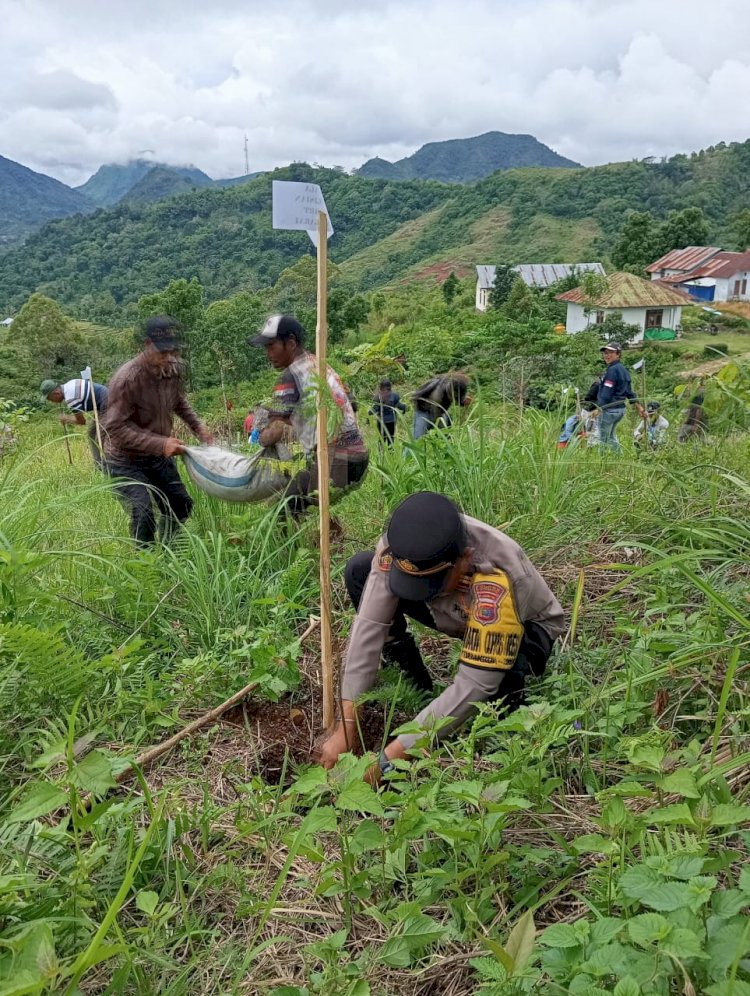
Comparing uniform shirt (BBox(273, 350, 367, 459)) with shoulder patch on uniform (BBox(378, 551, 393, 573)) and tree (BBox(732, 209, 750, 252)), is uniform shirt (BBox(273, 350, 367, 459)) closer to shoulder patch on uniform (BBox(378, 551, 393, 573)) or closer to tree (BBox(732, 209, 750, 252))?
shoulder patch on uniform (BBox(378, 551, 393, 573))

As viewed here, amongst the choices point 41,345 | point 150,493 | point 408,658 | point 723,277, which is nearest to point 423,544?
point 408,658

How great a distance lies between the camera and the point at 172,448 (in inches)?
130

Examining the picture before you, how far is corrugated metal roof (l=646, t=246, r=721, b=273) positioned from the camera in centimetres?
3569

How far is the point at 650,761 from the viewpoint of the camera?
1278 millimetres

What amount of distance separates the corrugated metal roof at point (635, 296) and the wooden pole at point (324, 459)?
3353 centimetres

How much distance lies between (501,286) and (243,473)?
129 ft

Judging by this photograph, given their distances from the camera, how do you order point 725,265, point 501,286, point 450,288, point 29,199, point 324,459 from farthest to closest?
point 29,199, point 450,288, point 501,286, point 725,265, point 324,459

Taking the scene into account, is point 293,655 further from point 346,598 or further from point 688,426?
point 688,426

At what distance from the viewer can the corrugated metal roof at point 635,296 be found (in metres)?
32.6

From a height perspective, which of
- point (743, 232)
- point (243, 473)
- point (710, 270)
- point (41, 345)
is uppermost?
point (743, 232)

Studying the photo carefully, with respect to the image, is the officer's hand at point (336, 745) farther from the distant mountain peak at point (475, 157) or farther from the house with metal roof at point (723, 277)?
the distant mountain peak at point (475, 157)

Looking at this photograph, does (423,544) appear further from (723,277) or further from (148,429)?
(723,277)

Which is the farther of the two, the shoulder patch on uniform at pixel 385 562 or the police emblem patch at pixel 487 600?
the shoulder patch on uniform at pixel 385 562

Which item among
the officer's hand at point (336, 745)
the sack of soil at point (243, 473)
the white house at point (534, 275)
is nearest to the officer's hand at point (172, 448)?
the sack of soil at point (243, 473)
